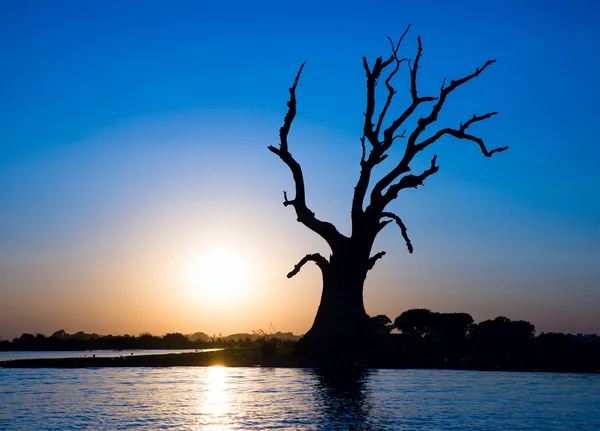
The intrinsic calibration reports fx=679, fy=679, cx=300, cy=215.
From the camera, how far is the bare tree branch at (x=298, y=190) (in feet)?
114

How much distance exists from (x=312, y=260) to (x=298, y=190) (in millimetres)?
3714

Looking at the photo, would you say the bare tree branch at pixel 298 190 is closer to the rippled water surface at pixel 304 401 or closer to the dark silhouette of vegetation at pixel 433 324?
the rippled water surface at pixel 304 401

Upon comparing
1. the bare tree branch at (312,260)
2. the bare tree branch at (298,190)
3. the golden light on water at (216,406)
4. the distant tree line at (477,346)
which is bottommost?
the golden light on water at (216,406)

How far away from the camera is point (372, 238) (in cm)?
3522

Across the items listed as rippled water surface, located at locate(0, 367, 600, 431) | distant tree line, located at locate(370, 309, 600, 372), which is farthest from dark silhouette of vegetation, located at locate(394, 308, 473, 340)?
rippled water surface, located at locate(0, 367, 600, 431)

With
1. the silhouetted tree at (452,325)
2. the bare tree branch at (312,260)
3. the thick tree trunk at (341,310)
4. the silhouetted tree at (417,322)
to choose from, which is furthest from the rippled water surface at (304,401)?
the silhouetted tree at (417,322)

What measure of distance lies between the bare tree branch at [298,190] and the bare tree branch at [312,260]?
92 cm

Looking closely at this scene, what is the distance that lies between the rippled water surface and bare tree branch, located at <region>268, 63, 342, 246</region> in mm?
8898

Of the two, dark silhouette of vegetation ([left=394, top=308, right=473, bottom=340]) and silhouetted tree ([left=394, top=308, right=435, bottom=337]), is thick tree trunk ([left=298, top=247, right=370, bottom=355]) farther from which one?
silhouetted tree ([left=394, top=308, right=435, bottom=337])

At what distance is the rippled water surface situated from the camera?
596 inches

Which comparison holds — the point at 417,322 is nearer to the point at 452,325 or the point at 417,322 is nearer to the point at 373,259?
the point at 452,325

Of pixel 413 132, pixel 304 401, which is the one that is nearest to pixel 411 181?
pixel 413 132

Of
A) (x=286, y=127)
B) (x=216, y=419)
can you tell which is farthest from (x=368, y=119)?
(x=216, y=419)

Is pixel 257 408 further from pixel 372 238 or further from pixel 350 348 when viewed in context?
pixel 372 238
